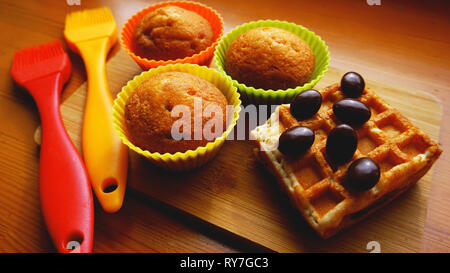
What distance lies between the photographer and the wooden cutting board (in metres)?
1.03

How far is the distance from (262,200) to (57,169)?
0.71 m

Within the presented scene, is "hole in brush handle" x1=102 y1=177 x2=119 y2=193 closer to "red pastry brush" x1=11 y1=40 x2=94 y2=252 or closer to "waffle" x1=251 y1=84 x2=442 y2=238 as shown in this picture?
"red pastry brush" x1=11 y1=40 x2=94 y2=252

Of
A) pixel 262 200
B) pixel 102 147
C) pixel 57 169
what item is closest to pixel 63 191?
pixel 57 169

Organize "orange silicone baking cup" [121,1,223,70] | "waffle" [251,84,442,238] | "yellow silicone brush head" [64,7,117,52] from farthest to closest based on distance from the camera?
"yellow silicone brush head" [64,7,117,52] → "orange silicone baking cup" [121,1,223,70] → "waffle" [251,84,442,238]

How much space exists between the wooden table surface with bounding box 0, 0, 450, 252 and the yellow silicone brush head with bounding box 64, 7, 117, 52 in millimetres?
99

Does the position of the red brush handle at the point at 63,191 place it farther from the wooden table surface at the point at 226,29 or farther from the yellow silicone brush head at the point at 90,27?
the yellow silicone brush head at the point at 90,27

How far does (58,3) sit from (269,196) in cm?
176

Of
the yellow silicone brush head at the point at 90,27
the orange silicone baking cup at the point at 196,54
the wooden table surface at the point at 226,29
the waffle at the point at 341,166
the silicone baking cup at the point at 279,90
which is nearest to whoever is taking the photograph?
the waffle at the point at 341,166

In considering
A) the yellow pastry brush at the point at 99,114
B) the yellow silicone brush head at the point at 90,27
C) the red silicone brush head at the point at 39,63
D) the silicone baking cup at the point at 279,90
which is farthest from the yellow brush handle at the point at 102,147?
the silicone baking cup at the point at 279,90

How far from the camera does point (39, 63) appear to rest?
150 cm

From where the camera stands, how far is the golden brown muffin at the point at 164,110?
107 centimetres

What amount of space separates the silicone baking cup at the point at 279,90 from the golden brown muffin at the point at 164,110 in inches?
6.0

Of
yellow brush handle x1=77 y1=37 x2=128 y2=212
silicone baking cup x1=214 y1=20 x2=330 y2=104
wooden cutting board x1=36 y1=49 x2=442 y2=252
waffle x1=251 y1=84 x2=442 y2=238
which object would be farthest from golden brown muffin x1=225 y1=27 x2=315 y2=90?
yellow brush handle x1=77 y1=37 x2=128 y2=212

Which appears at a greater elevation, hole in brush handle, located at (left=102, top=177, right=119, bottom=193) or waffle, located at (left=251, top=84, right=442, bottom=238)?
waffle, located at (left=251, top=84, right=442, bottom=238)
